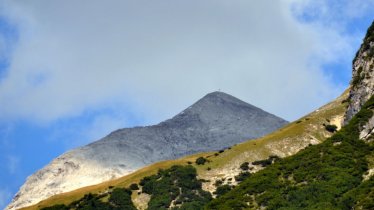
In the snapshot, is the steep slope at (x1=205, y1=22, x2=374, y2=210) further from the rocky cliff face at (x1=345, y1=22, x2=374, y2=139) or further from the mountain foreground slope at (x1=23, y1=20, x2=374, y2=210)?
the rocky cliff face at (x1=345, y1=22, x2=374, y2=139)

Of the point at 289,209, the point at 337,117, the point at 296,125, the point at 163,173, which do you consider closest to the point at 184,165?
the point at 163,173

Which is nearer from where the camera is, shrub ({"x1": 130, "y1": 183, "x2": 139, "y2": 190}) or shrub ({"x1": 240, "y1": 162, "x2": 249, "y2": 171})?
shrub ({"x1": 240, "y1": 162, "x2": 249, "y2": 171})

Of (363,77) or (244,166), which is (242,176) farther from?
(363,77)

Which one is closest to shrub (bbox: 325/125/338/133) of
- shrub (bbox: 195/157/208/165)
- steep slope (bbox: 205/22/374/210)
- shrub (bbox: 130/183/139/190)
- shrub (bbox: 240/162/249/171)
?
steep slope (bbox: 205/22/374/210)

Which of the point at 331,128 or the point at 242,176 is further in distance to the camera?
the point at 331,128

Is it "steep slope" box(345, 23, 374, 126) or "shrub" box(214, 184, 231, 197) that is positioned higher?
"steep slope" box(345, 23, 374, 126)

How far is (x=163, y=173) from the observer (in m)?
146

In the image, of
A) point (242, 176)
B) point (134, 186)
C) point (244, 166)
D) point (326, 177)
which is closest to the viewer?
point (326, 177)

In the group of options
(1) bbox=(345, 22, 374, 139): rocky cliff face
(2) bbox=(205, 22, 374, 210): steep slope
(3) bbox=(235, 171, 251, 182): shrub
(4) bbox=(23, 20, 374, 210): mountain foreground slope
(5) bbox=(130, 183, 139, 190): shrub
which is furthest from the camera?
(5) bbox=(130, 183, 139, 190): shrub

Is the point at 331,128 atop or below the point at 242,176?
atop

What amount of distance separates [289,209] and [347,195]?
9716 millimetres

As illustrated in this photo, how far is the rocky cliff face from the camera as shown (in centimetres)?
12512

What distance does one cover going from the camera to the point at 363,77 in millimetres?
127750

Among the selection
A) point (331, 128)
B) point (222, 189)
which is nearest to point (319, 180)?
point (222, 189)
